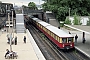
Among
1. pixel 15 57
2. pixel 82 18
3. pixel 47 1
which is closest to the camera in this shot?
pixel 15 57

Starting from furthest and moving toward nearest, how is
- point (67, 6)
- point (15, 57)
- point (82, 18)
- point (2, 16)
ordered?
point (67, 6)
point (82, 18)
point (2, 16)
point (15, 57)

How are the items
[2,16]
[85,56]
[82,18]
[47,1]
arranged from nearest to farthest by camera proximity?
[85,56]
[2,16]
[82,18]
[47,1]

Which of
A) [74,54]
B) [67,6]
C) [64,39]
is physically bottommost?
[74,54]

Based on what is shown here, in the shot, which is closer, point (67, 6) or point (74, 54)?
point (74, 54)

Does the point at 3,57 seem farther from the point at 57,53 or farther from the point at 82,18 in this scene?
the point at 82,18

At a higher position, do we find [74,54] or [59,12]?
[59,12]

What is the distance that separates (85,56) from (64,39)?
347 cm

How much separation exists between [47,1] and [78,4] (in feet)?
46.9

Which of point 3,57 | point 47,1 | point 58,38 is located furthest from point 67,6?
point 3,57

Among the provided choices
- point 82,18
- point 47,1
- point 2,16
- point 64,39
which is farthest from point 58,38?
point 47,1

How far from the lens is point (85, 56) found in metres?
25.0

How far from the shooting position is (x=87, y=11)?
66000 mm

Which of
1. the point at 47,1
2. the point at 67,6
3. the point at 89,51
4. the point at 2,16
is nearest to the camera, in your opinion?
the point at 89,51

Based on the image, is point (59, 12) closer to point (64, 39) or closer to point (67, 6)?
point (67, 6)
